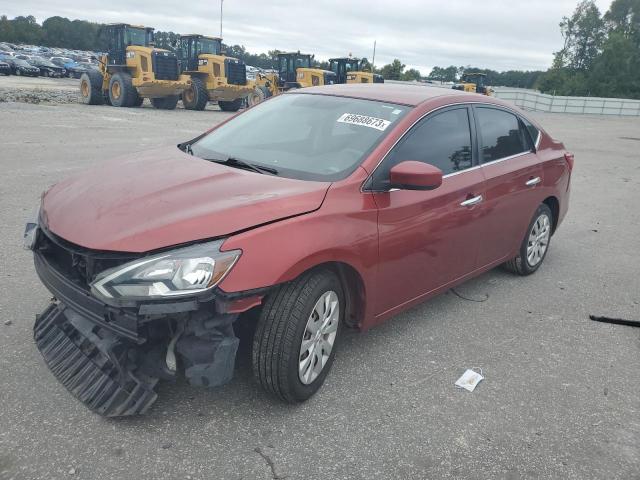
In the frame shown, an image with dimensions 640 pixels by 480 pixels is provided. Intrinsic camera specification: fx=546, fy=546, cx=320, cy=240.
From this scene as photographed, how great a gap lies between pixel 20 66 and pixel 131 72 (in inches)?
1072

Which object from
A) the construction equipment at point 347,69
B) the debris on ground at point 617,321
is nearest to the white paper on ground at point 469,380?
the debris on ground at point 617,321

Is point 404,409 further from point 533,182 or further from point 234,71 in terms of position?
point 234,71

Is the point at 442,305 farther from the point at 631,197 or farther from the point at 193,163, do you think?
the point at 631,197

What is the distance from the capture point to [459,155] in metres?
3.87

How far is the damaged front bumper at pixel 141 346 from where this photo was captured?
7.89ft

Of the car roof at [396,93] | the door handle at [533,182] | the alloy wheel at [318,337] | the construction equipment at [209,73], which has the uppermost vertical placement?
the construction equipment at [209,73]

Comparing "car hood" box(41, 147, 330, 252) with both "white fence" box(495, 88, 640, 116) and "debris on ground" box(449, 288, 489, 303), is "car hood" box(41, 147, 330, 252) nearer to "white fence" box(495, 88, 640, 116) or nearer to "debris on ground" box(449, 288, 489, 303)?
"debris on ground" box(449, 288, 489, 303)

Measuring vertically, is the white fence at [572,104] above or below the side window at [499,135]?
above

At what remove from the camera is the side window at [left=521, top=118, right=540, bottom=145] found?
16.0ft

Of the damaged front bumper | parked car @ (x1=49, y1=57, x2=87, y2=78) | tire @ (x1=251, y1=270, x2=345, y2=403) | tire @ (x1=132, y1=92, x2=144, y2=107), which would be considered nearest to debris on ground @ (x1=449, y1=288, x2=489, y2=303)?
tire @ (x1=251, y1=270, x2=345, y2=403)

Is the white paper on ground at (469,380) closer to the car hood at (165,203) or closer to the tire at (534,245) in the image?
the car hood at (165,203)

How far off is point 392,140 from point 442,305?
163 centimetres

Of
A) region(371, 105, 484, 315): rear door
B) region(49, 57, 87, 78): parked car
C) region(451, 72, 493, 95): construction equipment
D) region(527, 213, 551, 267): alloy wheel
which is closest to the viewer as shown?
region(371, 105, 484, 315): rear door

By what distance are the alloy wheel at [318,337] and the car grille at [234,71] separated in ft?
70.7
